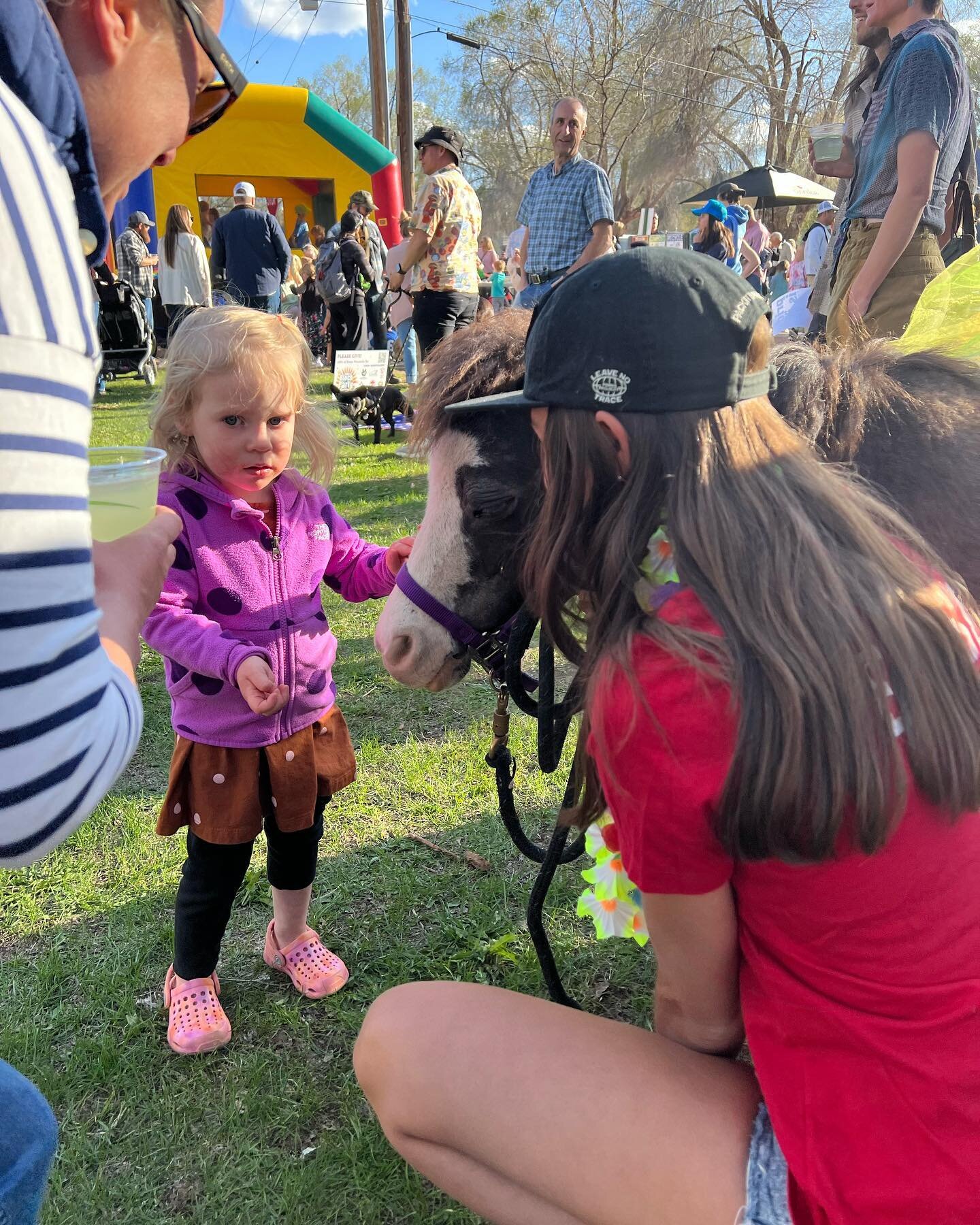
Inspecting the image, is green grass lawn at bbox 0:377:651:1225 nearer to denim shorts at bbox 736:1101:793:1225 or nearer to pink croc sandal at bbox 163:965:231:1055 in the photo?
pink croc sandal at bbox 163:965:231:1055

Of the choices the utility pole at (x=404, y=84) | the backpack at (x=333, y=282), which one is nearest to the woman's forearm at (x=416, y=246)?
the backpack at (x=333, y=282)

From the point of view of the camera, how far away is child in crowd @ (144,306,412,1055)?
5.84ft

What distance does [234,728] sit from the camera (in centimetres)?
181

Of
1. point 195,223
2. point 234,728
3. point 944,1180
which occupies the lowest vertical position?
point 944,1180

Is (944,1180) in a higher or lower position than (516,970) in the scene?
higher

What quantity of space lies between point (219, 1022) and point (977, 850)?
63.8 inches

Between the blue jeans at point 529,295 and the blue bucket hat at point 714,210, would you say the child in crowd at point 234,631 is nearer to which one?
the blue jeans at point 529,295

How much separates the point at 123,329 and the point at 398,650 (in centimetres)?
1086

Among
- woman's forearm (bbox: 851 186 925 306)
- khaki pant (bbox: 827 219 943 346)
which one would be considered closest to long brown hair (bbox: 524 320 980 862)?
khaki pant (bbox: 827 219 943 346)

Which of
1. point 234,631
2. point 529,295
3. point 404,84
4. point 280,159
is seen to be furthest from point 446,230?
point 404,84

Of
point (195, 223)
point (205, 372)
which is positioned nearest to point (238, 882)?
point (205, 372)

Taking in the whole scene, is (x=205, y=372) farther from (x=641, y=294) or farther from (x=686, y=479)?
(x=686, y=479)

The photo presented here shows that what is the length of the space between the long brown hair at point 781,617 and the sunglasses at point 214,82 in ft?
1.81

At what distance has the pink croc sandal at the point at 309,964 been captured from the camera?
206cm
